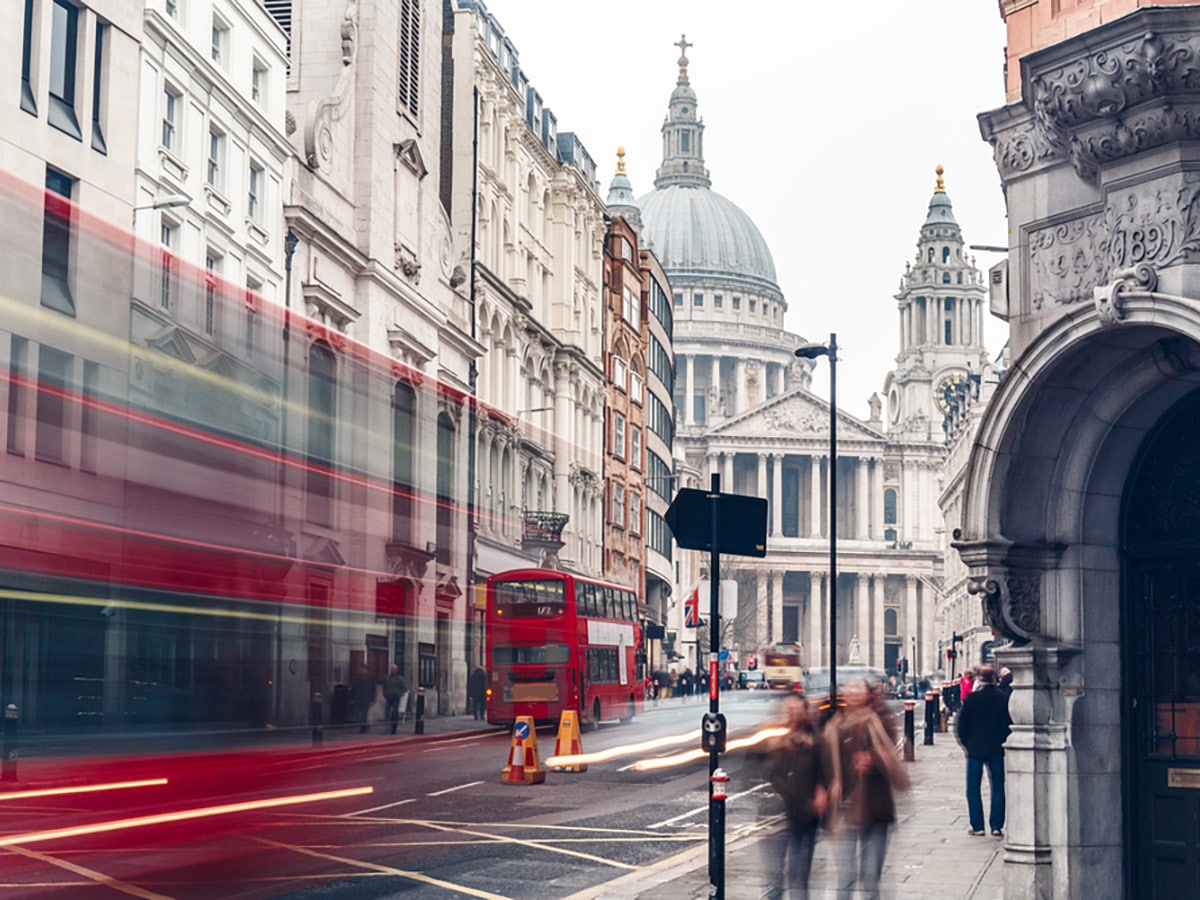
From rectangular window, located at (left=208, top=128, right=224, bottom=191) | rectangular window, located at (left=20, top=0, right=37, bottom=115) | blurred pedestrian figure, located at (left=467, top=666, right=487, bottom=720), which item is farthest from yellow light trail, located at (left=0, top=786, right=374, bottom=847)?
rectangular window, located at (left=208, top=128, right=224, bottom=191)

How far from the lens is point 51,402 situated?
1050 centimetres

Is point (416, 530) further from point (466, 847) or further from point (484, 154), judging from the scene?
point (484, 154)

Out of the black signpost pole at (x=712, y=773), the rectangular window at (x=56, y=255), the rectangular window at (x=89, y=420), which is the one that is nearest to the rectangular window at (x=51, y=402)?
the rectangular window at (x=89, y=420)

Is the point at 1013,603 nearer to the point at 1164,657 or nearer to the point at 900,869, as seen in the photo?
the point at 1164,657

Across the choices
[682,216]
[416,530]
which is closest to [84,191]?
[416,530]

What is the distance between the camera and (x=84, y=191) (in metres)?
30.0

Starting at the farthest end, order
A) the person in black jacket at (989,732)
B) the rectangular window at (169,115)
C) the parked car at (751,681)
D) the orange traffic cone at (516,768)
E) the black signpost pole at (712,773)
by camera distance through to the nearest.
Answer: the parked car at (751,681)
the rectangular window at (169,115)
the orange traffic cone at (516,768)
the person in black jacket at (989,732)
the black signpost pole at (712,773)

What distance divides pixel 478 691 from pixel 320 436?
22.3 m

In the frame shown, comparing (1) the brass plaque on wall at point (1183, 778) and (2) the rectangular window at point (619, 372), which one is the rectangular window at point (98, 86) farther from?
(2) the rectangular window at point (619, 372)

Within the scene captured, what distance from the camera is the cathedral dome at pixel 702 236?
191m

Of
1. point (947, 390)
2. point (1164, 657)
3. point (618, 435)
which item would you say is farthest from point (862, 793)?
point (947, 390)

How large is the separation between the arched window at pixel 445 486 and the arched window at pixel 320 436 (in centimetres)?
333

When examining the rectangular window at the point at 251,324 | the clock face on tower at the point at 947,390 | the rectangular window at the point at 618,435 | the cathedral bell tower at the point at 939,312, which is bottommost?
the rectangular window at the point at 251,324

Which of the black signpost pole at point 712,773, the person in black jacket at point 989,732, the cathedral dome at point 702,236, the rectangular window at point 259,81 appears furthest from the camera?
the cathedral dome at point 702,236
